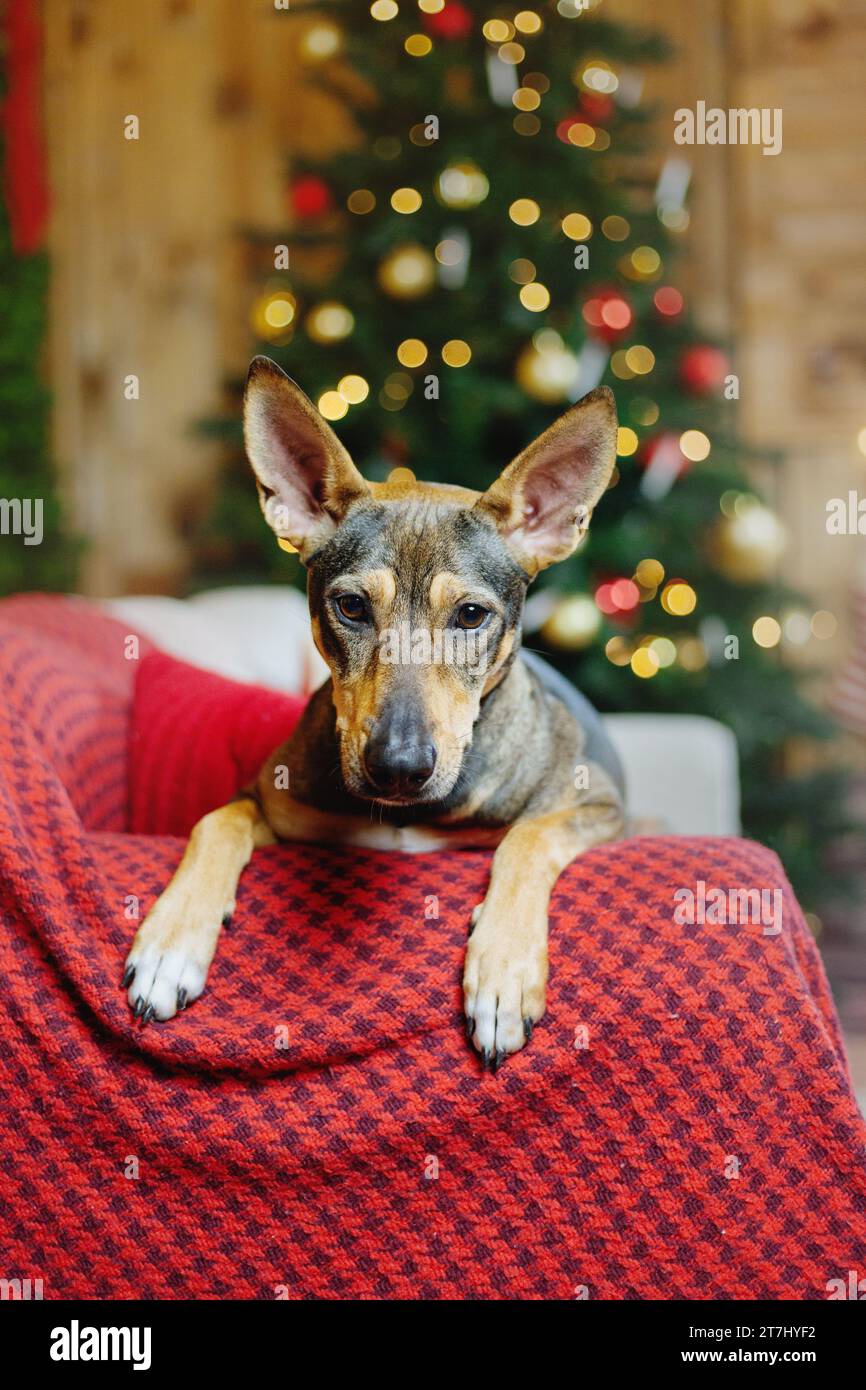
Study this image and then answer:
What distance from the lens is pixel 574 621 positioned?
141 inches

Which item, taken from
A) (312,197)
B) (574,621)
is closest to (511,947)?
(574,621)

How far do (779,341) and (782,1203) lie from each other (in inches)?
151

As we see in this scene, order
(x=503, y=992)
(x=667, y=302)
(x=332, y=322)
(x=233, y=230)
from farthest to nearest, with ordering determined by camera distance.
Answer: (x=233, y=230), (x=667, y=302), (x=332, y=322), (x=503, y=992)

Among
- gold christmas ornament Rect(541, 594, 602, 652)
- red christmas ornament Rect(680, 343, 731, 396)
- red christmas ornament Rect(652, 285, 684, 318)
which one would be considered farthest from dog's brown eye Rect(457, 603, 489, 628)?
red christmas ornament Rect(652, 285, 684, 318)

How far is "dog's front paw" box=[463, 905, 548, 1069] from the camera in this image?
4.33 feet

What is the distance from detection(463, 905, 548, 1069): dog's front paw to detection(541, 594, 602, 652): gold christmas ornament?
2.28 meters

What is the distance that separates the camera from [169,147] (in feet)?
15.3

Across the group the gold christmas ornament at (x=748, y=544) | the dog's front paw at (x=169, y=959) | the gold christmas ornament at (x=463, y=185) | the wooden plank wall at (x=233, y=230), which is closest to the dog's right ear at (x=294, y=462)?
the dog's front paw at (x=169, y=959)

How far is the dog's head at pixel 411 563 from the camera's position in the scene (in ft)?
4.92

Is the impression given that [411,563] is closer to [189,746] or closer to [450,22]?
[189,746]

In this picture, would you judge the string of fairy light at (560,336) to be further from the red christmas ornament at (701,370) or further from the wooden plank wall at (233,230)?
the wooden plank wall at (233,230)

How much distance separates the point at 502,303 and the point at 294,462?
208cm

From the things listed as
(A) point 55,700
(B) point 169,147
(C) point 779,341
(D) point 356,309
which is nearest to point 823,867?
(C) point 779,341

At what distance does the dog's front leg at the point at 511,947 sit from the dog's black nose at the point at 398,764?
0.55 feet
